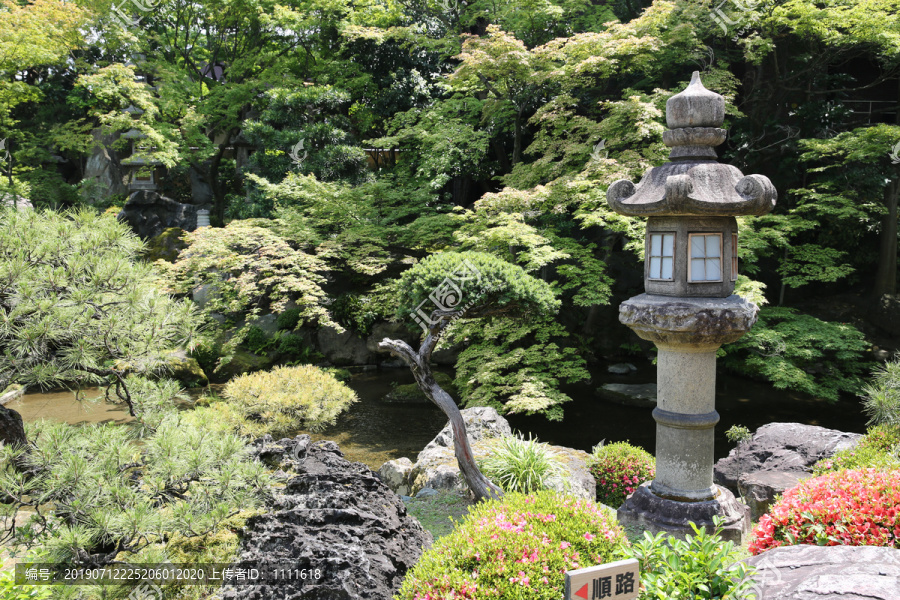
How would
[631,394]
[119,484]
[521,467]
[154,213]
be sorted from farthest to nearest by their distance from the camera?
[154,213], [631,394], [521,467], [119,484]

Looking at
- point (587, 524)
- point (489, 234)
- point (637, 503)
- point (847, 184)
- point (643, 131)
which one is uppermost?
point (643, 131)

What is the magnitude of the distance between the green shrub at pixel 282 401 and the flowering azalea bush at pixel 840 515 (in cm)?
610

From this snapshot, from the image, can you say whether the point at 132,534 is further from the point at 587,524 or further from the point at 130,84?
the point at 130,84

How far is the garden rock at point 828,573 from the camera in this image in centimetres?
271

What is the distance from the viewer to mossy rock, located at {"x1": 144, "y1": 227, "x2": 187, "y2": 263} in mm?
16625

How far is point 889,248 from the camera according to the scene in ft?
42.5

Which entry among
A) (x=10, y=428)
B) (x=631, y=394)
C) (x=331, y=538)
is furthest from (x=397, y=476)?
(x=631, y=394)

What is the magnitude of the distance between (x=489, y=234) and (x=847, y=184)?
799 cm

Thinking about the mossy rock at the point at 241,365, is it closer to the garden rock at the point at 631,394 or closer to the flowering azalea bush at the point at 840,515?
the garden rock at the point at 631,394

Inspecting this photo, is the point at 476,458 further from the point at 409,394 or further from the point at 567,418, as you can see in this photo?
the point at 409,394

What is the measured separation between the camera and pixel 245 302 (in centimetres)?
1152

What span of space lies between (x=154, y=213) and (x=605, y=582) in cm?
2124

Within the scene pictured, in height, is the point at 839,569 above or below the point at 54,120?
below

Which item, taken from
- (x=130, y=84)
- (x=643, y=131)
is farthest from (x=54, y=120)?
(x=643, y=131)
